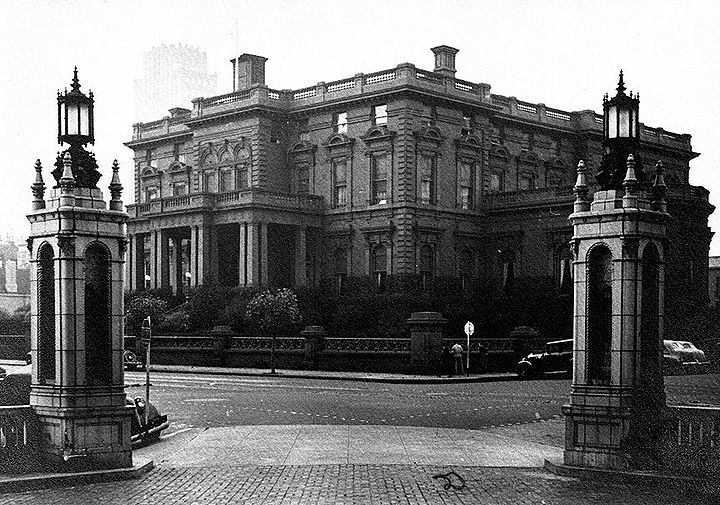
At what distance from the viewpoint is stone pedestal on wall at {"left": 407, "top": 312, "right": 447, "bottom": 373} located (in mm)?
42875

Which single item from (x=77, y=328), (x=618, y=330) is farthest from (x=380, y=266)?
(x=77, y=328)

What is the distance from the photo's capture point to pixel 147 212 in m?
69.6

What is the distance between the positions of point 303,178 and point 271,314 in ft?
56.4

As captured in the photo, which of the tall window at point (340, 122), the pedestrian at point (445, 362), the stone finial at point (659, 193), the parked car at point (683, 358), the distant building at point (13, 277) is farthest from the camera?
the distant building at point (13, 277)

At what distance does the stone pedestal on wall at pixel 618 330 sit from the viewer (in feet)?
48.7

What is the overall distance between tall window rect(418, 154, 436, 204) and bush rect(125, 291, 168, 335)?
17670mm

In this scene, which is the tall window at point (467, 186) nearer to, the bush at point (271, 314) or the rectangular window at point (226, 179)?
the rectangular window at point (226, 179)

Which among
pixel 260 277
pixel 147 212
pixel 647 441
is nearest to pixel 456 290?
pixel 260 277

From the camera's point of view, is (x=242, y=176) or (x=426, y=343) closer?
(x=426, y=343)

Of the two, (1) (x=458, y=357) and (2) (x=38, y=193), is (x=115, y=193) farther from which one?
(1) (x=458, y=357)

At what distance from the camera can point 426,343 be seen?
4291cm

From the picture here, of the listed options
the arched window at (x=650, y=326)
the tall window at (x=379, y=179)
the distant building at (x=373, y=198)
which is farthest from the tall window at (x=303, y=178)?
the arched window at (x=650, y=326)

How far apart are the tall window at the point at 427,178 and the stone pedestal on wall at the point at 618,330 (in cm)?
4889

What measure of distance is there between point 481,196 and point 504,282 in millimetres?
6061
